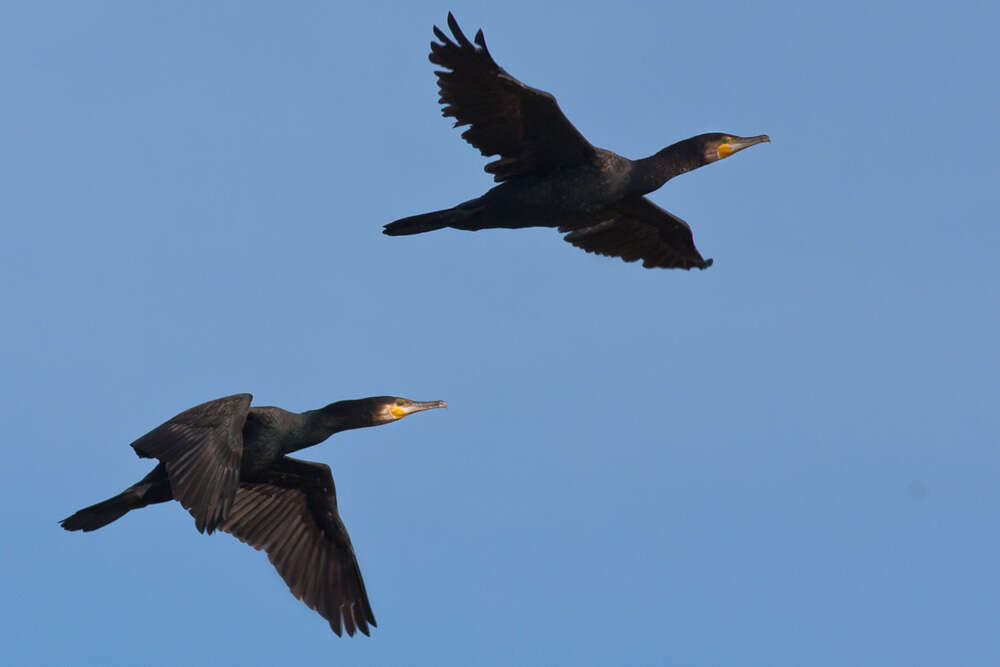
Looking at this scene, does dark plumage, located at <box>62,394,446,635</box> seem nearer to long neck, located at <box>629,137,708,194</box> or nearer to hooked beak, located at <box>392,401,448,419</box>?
hooked beak, located at <box>392,401,448,419</box>

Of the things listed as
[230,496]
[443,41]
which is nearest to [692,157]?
[443,41]

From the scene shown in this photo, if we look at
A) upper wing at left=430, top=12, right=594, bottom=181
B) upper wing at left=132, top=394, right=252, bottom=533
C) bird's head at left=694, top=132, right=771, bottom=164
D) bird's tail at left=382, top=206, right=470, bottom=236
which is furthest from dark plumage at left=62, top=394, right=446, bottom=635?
bird's head at left=694, top=132, right=771, bottom=164

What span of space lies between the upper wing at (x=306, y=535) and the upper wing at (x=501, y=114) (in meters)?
3.26

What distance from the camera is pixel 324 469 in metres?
14.6

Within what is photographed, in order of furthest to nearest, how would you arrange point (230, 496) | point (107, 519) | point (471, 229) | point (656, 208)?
point (656, 208), point (471, 229), point (107, 519), point (230, 496)

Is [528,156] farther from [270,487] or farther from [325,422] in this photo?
[270,487]

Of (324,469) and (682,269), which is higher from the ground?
(682,269)

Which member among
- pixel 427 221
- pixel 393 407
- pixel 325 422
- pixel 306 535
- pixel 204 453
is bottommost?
pixel 204 453

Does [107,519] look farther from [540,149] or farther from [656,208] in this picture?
[656,208]

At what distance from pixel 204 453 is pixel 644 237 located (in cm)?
585

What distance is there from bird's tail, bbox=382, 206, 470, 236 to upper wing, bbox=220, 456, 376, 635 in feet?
7.37

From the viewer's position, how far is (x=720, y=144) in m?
15.0

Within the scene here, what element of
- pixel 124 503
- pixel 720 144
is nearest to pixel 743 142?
pixel 720 144

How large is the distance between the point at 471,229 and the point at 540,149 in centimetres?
94
